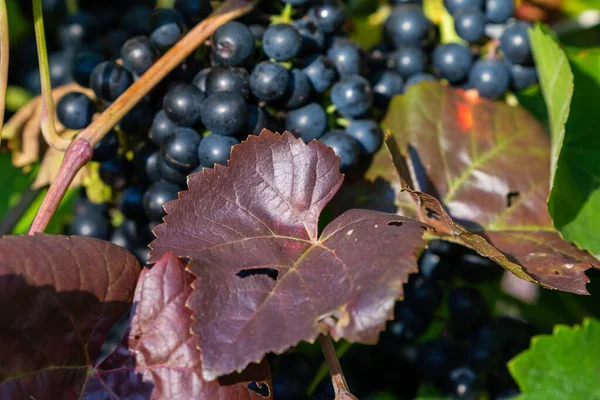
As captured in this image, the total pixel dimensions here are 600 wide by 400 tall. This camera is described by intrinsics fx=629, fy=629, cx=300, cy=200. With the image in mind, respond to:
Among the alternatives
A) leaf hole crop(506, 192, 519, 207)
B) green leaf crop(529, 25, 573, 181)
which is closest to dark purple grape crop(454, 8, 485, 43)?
green leaf crop(529, 25, 573, 181)

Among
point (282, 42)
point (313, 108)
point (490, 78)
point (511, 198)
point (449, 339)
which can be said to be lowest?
point (449, 339)

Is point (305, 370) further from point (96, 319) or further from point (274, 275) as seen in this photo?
point (96, 319)

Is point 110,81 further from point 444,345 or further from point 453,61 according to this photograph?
point 444,345

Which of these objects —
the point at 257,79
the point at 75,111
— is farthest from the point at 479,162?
the point at 75,111

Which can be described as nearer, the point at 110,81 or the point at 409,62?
the point at 110,81

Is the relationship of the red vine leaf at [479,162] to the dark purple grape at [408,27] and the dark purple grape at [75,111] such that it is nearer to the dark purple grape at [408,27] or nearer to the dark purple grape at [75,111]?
the dark purple grape at [408,27]

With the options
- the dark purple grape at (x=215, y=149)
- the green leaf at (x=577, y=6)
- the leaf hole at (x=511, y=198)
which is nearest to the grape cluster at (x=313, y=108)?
the dark purple grape at (x=215, y=149)
